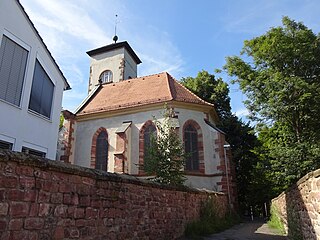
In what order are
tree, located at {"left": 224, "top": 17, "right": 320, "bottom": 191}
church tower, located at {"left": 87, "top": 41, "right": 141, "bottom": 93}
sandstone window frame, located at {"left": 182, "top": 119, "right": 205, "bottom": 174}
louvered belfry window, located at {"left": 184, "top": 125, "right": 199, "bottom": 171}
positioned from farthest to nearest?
church tower, located at {"left": 87, "top": 41, "right": 141, "bottom": 93} → louvered belfry window, located at {"left": 184, "top": 125, "right": 199, "bottom": 171} → sandstone window frame, located at {"left": 182, "top": 119, "right": 205, "bottom": 174} → tree, located at {"left": 224, "top": 17, "right": 320, "bottom": 191}

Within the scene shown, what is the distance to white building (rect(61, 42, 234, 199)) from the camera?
19109 millimetres

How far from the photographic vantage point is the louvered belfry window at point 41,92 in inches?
451

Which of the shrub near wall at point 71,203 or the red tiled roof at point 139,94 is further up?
the red tiled roof at point 139,94

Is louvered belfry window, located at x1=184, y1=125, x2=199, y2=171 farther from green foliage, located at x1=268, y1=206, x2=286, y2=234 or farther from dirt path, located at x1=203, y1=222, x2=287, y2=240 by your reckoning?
dirt path, located at x1=203, y1=222, x2=287, y2=240

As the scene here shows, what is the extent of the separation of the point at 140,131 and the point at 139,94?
3682 millimetres

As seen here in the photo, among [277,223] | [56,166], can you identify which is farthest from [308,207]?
[277,223]

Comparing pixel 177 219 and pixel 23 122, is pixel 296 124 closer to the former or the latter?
pixel 177 219

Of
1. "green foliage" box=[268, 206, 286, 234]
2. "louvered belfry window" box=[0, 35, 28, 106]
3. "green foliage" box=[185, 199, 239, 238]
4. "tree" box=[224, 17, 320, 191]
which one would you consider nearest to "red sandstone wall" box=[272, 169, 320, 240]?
"green foliage" box=[185, 199, 239, 238]

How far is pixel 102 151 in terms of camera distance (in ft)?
69.5

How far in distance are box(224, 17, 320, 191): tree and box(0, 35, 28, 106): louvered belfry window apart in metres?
13.0

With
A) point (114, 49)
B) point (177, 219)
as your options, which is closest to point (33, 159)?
point (177, 219)

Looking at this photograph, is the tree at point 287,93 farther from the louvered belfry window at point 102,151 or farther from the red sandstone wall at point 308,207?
the louvered belfry window at point 102,151

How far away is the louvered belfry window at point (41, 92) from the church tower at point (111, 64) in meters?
17.9

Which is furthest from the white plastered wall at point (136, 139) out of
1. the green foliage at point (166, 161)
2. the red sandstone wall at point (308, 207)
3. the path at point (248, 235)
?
the red sandstone wall at point (308, 207)
